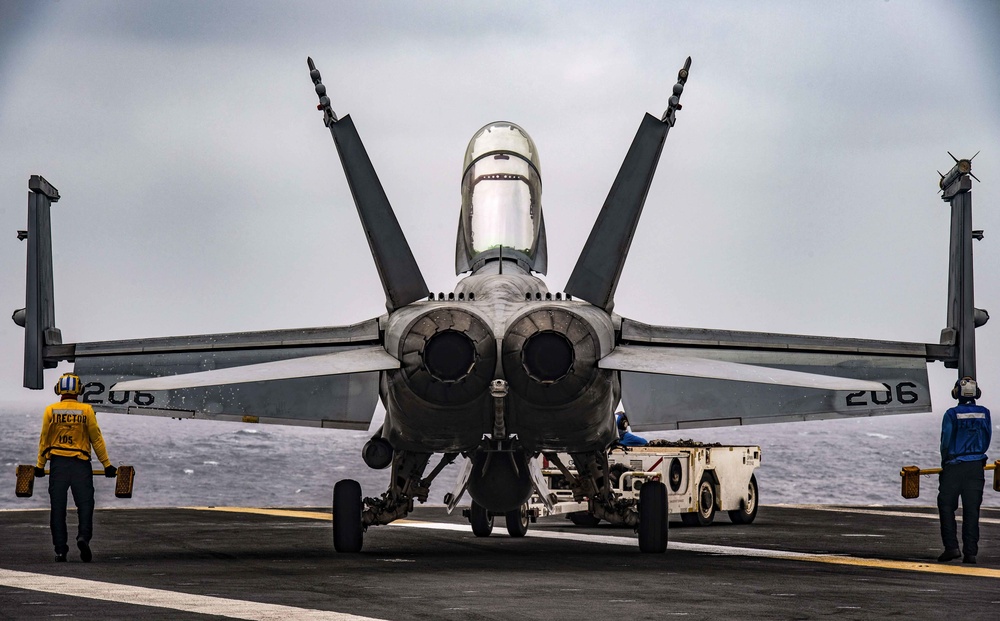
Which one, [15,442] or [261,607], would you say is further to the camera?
[15,442]

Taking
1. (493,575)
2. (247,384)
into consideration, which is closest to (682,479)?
(247,384)

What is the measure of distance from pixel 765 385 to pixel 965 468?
2.76 metres

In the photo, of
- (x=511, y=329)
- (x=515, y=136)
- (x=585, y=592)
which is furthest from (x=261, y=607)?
(x=515, y=136)

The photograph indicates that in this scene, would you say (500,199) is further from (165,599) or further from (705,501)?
(705,501)

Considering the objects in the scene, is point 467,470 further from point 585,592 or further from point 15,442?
point 15,442

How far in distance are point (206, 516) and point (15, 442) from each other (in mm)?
79745

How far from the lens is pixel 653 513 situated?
591 inches

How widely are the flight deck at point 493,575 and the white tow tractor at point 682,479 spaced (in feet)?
1.83

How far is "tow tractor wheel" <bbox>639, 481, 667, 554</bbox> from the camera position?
14969 mm

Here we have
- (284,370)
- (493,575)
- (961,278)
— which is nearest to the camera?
(284,370)

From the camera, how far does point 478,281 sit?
14.4 m

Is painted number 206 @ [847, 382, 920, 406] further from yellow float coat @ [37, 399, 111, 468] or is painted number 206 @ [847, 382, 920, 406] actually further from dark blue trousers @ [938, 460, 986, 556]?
yellow float coat @ [37, 399, 111, 468]

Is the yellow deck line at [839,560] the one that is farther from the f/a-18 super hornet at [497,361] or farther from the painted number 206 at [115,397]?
the painted number 206 at [115,397]

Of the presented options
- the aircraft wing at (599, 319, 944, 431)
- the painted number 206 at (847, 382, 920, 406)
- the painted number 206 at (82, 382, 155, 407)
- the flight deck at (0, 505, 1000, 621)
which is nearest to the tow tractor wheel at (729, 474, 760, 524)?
the flight deck at (0, 505, 1000, 621)
